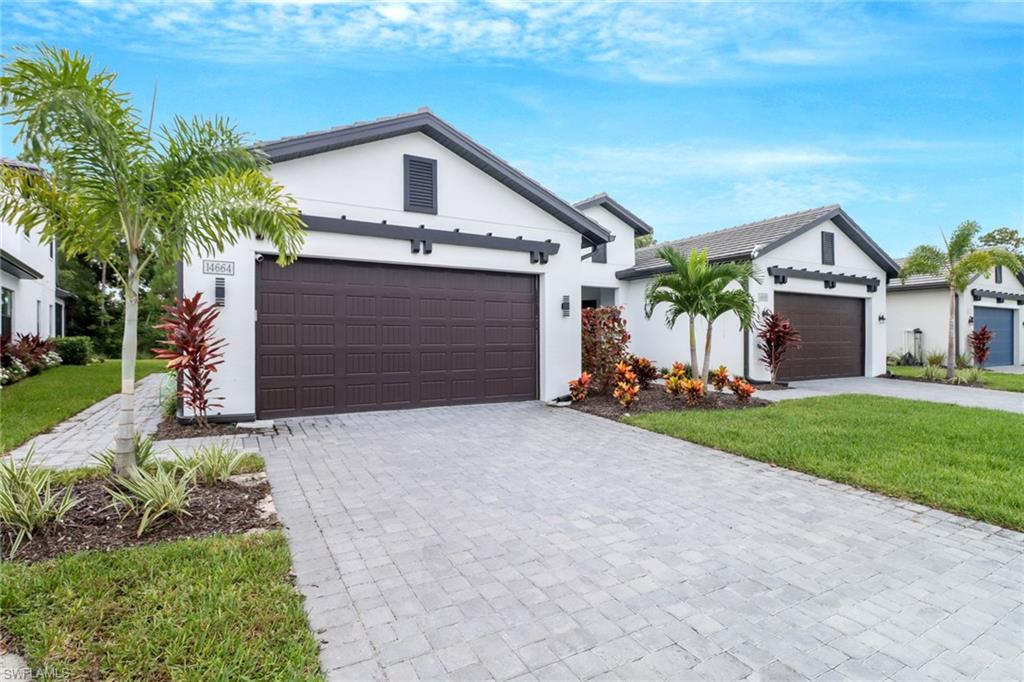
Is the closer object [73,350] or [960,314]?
[73,350]

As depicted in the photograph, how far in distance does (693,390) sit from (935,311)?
613 inches

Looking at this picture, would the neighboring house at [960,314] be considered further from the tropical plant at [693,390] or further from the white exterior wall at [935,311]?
the tropical plant at [693,390]

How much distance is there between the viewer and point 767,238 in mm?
13602

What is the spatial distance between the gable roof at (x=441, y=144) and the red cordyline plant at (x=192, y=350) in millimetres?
2448

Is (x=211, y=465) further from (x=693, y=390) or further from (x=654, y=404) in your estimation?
(x=693, y=390)

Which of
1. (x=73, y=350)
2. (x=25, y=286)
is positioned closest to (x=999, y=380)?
(x=25, y=286)

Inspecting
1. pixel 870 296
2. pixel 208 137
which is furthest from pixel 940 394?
pixel 208 137

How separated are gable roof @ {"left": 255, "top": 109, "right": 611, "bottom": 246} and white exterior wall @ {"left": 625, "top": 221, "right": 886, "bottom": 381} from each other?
16.6ft

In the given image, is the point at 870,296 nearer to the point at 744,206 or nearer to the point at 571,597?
the point at 744,206

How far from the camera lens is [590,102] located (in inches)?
460

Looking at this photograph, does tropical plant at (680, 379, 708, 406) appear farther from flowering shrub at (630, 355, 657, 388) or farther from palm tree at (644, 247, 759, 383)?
flowering shrub at (630, 355, 657, 388)

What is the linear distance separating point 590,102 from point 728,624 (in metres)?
11.5

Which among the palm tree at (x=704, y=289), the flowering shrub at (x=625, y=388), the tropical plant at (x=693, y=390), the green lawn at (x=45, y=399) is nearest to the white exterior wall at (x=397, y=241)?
the flowering shrub at (x=625, y=388)

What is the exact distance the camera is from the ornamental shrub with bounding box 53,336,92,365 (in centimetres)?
1700
